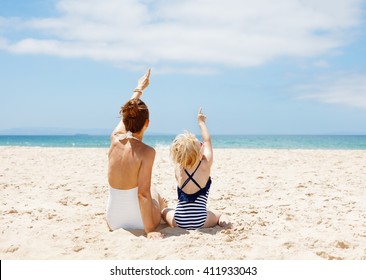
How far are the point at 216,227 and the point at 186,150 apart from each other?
1047 mm

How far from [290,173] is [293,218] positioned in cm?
468

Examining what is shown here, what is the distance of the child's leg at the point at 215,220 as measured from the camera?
15.8ft

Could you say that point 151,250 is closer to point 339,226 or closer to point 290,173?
point 339,226

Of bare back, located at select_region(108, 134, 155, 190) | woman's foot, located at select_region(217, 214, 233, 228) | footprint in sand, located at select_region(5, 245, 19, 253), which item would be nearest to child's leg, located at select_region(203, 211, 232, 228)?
woman's foot, located at select_region(217, 214, 233, 228)

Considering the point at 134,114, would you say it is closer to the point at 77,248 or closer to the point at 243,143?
the point at 77,248

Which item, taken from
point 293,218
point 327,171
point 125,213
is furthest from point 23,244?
point 327,171

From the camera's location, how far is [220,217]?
16.2 feet

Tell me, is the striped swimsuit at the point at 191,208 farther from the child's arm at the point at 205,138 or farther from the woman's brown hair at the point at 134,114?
the woman's brown hair at the point at 134,114

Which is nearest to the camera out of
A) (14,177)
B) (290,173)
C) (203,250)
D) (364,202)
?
(203,250)

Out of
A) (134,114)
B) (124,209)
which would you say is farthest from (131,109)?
(124,209)

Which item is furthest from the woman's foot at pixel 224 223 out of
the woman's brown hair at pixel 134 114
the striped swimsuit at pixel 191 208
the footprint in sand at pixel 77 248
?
the footprint in sand at pixel 77 248

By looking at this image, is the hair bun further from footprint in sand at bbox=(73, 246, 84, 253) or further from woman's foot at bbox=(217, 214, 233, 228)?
woman's foot at bbox=(217, 214, 233, 228)

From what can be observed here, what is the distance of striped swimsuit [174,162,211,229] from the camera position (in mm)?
4613

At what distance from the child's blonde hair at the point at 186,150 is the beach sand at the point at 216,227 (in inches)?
29.7
